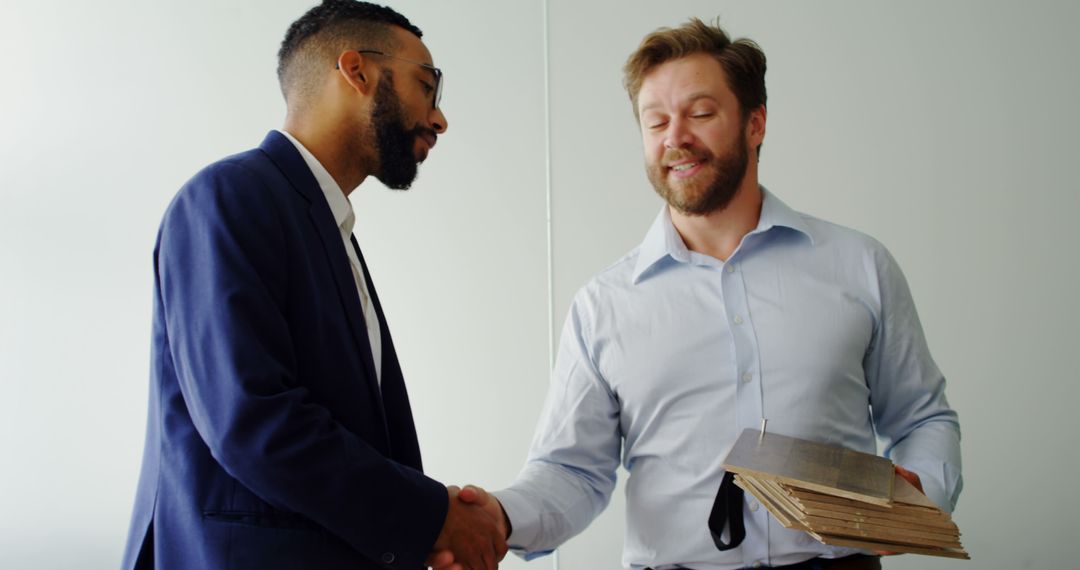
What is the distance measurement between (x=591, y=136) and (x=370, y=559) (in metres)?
2.00

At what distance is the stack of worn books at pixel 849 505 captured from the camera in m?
1.23

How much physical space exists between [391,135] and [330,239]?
13.6 inches

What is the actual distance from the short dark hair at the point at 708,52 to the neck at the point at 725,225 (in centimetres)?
19

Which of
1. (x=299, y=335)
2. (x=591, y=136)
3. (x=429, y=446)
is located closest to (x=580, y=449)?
(x=299, y=335)

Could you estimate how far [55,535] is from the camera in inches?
126

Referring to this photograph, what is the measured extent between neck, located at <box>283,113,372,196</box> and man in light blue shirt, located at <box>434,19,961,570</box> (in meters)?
0.56

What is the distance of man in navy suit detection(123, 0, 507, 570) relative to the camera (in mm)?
1327

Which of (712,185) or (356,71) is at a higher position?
(356,71)

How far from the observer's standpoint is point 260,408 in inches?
51.9

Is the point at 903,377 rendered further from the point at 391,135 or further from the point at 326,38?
the point at 326,38

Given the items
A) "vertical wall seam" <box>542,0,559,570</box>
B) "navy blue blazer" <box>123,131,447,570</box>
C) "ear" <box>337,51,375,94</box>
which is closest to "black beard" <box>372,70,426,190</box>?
"ear" <box>337,51,375,94</box>

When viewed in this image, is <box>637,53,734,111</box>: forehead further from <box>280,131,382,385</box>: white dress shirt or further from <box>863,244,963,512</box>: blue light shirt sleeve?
<box>280,131,382,385</box>: white dress shirt

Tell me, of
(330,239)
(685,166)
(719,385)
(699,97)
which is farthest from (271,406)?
(699,97)

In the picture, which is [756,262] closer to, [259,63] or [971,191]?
[971,191]
